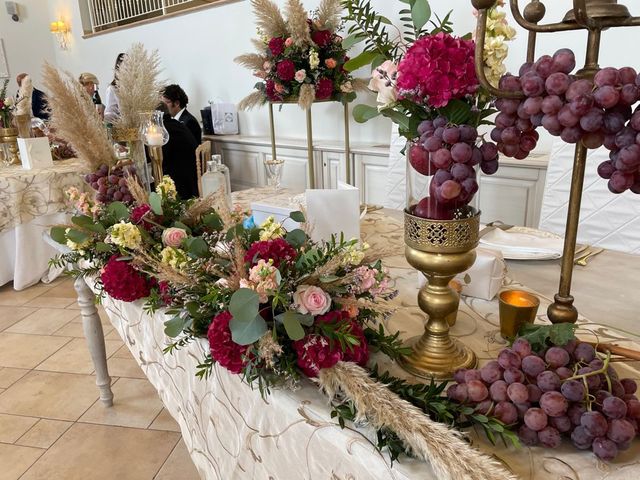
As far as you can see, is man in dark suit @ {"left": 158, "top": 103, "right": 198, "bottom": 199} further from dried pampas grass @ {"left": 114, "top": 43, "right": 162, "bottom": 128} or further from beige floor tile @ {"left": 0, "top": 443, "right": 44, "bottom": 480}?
dried pampas grass @ {"left": 114, "top": 43, "right": 162, "bottom": 128}

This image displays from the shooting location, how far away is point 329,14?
2.38 m

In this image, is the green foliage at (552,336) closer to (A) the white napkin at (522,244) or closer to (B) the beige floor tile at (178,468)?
(A) the white napkin at (522,244)

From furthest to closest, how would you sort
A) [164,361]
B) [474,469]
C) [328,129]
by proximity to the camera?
1. [328,129]
2. [164,361]
3. [474,469]

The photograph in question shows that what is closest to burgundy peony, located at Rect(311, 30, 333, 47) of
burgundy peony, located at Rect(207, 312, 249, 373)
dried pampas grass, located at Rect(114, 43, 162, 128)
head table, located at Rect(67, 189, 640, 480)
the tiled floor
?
→ dried pampas grass, located at Rect(114, 43, 162, 128)

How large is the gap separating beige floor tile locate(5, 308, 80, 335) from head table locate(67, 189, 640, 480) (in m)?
1.55

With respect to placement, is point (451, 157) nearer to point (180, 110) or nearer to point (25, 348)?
point (25, 348)

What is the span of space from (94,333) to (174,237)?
1.04 m

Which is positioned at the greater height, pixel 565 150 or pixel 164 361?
pixel 565 150

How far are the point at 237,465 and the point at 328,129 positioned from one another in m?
2.99

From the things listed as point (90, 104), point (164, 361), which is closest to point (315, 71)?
point (90, 104)

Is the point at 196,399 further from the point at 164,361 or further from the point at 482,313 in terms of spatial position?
the point at 482,313

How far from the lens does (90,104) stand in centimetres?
124

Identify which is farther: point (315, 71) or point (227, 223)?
point (315, 71)

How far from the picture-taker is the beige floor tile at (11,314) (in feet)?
8.93
